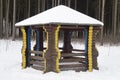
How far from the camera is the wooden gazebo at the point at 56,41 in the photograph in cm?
1655

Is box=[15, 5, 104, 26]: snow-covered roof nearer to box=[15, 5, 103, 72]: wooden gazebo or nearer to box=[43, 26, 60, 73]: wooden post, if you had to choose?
box=[15, 5, 103, 72]: wooden gazebo

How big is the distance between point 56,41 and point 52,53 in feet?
1.96

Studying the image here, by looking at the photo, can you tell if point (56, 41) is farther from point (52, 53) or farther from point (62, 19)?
point (62, 19)

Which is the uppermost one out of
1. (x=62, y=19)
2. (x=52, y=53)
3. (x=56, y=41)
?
(x=62, y=19)

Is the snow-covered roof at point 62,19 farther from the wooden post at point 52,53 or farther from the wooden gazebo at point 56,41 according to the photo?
the wooden post at point 52,53

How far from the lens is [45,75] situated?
1600cm

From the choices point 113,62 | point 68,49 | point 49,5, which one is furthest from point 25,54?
point 49,5

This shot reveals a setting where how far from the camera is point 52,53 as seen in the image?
16.6m

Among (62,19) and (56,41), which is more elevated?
(62,19)

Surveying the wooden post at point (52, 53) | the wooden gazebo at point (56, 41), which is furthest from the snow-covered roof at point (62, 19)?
the wooden post at point (52, 53)

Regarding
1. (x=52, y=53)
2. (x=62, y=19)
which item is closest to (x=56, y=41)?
(x=52, y=53)

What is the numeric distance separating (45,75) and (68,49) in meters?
4.53

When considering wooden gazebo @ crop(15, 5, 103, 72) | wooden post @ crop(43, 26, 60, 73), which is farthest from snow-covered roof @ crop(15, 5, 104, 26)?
wooden post @ crop(43, 26, 60, 73)

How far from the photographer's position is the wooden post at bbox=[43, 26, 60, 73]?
54.2ft
